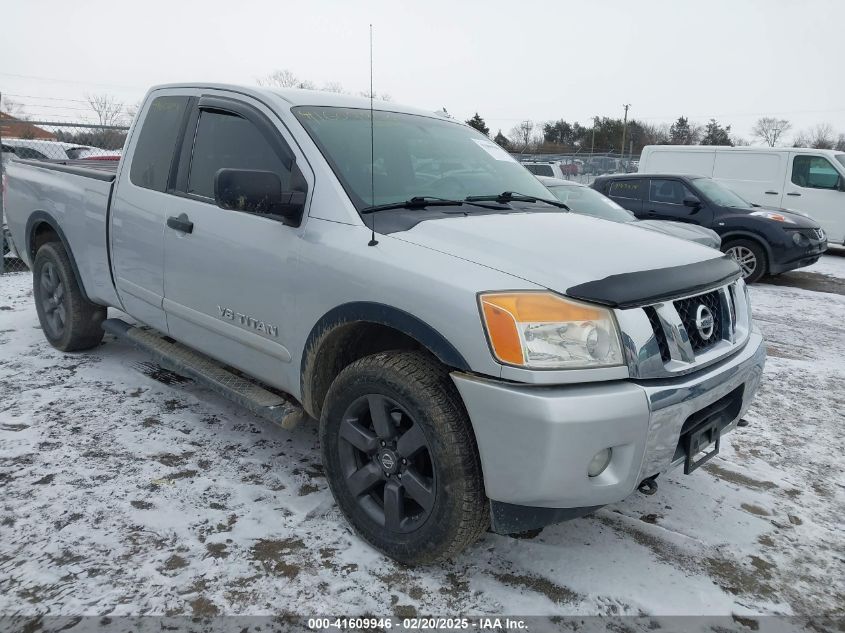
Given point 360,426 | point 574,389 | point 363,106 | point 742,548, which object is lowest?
point 742,548

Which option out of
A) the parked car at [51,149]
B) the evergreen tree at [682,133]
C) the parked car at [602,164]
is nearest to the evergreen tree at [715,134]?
the evergreen tree at [682,133]

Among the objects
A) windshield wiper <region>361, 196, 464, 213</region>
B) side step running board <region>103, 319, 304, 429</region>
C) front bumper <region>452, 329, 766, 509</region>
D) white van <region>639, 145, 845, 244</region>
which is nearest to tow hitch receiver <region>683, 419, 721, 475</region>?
front bumper <region>452, 329, 766, 509</region>

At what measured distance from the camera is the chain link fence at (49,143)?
7645mm

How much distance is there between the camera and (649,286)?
6.97ft

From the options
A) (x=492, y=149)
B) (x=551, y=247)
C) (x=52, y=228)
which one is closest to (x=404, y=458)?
(x=551, y=247)

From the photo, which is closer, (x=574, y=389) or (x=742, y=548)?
(x=574, y=389)

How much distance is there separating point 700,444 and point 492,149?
2062 mm

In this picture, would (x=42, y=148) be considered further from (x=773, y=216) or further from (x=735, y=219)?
(x=773, y=216)

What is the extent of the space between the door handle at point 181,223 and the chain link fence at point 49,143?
4675mm

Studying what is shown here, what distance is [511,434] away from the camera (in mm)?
1952

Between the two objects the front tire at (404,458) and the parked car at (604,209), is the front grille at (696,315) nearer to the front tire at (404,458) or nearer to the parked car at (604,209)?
the front tire at (404,458)

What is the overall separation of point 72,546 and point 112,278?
76.8 inches

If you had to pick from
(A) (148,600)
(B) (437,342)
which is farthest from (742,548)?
(A) (148,600)

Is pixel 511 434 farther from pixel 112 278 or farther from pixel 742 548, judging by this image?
pixel 112 278
